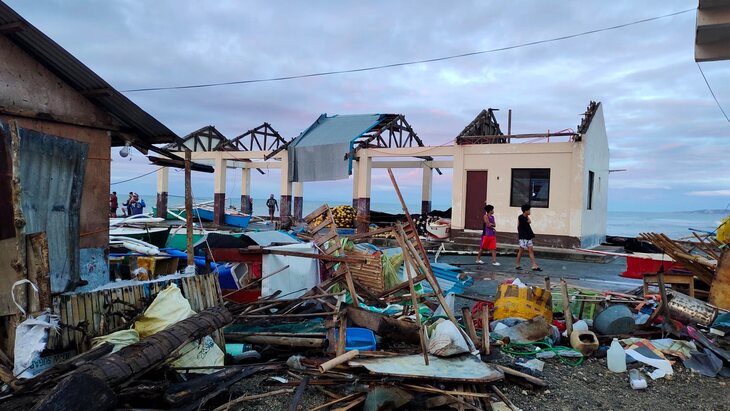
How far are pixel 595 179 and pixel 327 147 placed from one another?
1057 cm

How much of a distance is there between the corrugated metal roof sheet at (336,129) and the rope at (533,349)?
14.7 m

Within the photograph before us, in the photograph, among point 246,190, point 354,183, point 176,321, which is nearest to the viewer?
point 176,321

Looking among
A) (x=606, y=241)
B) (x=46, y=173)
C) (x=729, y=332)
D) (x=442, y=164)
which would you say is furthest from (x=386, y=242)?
(x=46, y=173)

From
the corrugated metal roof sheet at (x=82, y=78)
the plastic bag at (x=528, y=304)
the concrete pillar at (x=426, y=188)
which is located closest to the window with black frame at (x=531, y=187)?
the concrete pillar at (x=426, y=188)

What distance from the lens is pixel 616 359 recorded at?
570cm

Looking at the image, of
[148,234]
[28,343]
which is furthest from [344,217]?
[28,343]

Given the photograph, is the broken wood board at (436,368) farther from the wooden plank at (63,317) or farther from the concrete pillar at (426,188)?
the concrete pillar at (426,188)

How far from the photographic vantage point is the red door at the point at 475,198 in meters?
18.5

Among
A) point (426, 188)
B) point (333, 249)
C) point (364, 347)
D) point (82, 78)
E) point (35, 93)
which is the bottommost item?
point (364, 347)

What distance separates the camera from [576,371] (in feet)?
18.6

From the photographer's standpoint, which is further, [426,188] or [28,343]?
[426,188]

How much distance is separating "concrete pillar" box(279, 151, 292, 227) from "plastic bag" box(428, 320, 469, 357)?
57.3 ft

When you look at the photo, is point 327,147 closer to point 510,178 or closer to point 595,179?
point 510,178

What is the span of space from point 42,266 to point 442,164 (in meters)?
18.6
